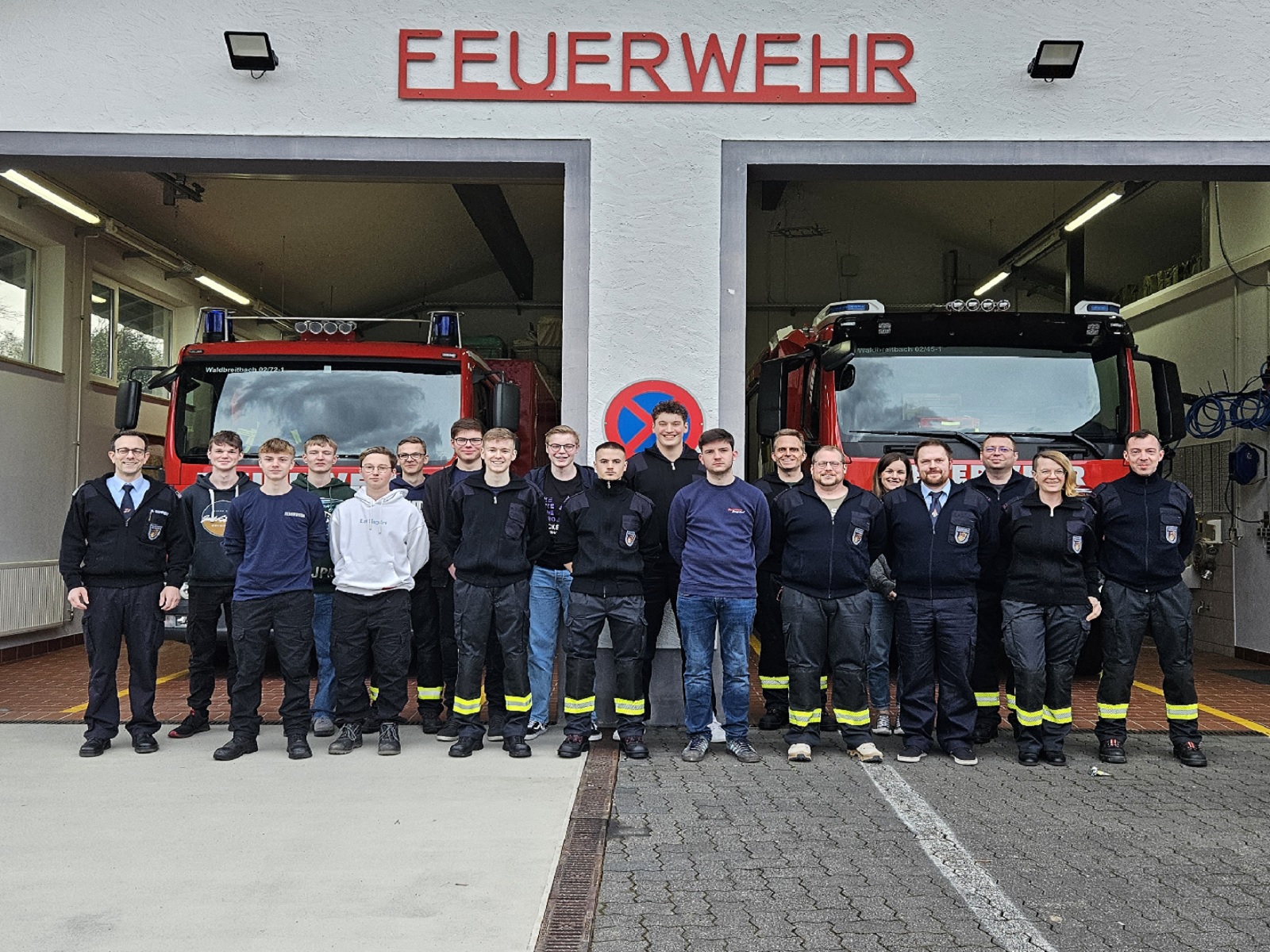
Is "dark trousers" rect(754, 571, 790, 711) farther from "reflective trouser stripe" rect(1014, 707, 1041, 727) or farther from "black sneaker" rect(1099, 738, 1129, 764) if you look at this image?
"black sneaker" rect(1099, 738, 1129, 764)

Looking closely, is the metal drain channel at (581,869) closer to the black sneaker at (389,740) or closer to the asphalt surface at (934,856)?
the asphalt surface at (934,856)

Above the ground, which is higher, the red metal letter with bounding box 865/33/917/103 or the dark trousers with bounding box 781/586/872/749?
the red metal letter with bounding box 865/33/917/103

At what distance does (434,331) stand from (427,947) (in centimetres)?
727

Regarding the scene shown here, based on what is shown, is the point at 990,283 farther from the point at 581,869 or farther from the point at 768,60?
the point at 581,869

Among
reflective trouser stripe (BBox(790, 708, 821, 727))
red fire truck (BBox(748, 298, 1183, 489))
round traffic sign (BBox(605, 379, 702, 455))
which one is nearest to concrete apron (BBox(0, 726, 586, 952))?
reflective trouser stripe (BBox(790, 708, 821, 727))

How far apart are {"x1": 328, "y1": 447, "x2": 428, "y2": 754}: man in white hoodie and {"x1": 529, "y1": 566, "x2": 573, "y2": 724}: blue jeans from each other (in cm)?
71

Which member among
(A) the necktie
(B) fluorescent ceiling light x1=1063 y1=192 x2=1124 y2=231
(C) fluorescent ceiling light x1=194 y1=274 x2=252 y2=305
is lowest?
(A) the necktie

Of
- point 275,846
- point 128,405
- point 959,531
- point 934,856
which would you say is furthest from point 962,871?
point 128,405

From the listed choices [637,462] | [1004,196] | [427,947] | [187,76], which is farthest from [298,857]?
[1004,196]

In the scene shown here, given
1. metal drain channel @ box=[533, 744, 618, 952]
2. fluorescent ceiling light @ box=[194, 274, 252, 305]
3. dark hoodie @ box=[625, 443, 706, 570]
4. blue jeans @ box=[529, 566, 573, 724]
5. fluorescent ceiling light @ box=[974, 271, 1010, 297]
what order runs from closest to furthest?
metal drain channel @ box=[533, 744, 618, 952], blue jeans @ box=[529, 566, 573, 724], dark hoodie @ box=[625, 443, 706, 570], fluorescent ceiling light @ box=[194, 274, 252, 305], fluorescent ceiling light @ box=[974, 271, 1010, 297]

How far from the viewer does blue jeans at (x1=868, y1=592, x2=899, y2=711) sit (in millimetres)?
7547

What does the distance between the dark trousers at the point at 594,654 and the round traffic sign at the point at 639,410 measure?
115cm

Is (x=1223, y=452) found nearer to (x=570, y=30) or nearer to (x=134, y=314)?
(x=570, y=30)

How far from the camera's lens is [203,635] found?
7512 mm
